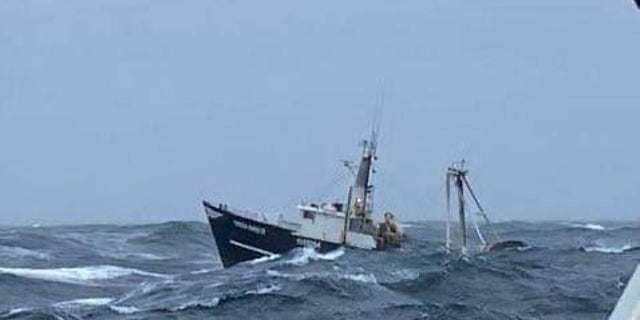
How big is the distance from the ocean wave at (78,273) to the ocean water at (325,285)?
44 millimetres

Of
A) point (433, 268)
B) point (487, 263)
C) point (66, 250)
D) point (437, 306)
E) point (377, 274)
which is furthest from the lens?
point (66, 250)

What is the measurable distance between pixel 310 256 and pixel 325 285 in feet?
49.4

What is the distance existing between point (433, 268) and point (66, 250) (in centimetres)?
2839

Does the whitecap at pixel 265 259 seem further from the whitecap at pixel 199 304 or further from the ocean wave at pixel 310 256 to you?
the whitecap at pixel 199 304

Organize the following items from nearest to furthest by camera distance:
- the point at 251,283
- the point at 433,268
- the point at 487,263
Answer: the point at 251,283
the point at 433,268
the point at 487,263

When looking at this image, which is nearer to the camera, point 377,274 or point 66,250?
point 377,274

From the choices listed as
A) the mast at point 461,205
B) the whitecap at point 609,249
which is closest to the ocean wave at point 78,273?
the mast at point 461,205

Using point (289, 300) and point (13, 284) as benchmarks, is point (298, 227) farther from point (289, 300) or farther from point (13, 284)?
point (289, 300)

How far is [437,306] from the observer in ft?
103

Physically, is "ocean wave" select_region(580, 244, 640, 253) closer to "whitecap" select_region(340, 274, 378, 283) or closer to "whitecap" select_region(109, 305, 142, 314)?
"whitecap" select_region(340, 274, 378, 283)

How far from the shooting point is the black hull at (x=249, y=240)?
54.8m

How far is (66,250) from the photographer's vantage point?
219 feet

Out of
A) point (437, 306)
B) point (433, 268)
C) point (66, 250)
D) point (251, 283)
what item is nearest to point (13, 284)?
point (251, 283)

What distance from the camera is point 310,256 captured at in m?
50.8
